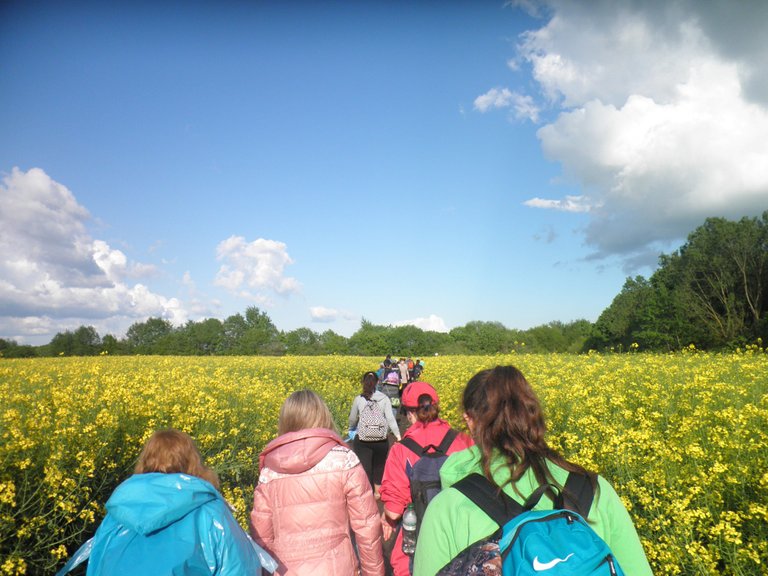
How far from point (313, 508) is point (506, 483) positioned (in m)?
1.54

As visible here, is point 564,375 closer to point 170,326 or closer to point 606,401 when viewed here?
point 606,401

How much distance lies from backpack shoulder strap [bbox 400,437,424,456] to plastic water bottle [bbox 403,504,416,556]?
431mm

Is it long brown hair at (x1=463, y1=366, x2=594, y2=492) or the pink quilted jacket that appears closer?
long brown hair at (x1=463, y1=366, x2=594, y2=492)

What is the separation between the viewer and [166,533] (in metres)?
1.98

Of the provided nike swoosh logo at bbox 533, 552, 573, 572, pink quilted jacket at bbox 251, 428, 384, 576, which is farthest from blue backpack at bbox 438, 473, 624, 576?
pink quilted jacket at bbox 251, 428, 384, 576

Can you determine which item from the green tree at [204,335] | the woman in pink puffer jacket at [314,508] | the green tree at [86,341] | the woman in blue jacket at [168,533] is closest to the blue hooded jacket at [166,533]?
the woman in blue jacket at [168,533]

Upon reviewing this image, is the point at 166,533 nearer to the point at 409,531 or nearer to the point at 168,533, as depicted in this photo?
the point at 168,533

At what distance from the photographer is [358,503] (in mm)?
2705

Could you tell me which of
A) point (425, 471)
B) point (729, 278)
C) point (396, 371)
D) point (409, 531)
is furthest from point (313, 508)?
point (729, 278)

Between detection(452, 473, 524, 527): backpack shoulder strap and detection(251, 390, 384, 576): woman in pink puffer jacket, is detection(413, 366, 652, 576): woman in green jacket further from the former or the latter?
detection(251, 390, 384, 576): woman in pink puffer jacket

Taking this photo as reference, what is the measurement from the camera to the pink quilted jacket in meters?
2.64

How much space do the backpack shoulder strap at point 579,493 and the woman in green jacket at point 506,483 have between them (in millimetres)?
29

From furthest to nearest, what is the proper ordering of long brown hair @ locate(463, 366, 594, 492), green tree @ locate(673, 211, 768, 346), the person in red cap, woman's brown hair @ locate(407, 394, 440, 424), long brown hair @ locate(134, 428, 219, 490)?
green tree @ locate(673, 211, 768, 346) < woman's brown hair @ locate(407, 394, 440, 424) < the person in red cap < long brown hair @ locate(134, 428, 219, 490) < long brown hair @ locate(463, 366, 594, 492)

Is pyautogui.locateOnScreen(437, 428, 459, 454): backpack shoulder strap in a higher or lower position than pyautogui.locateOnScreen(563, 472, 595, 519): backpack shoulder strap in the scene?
lower
